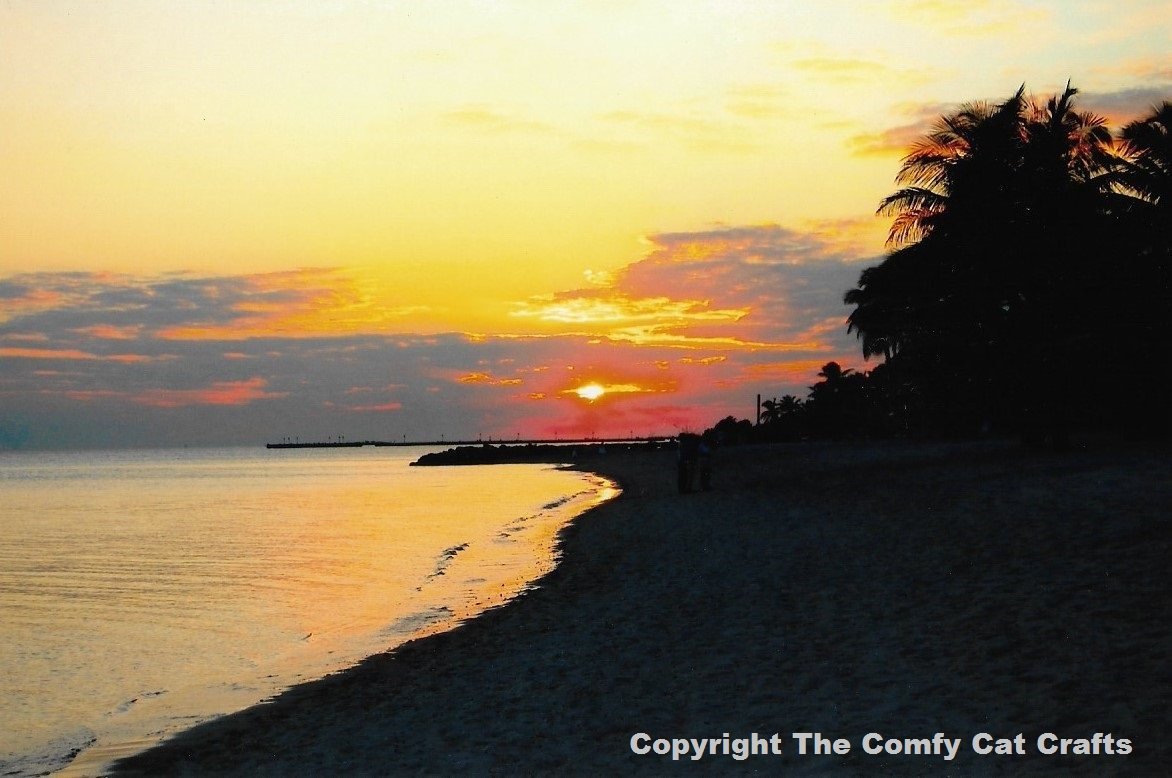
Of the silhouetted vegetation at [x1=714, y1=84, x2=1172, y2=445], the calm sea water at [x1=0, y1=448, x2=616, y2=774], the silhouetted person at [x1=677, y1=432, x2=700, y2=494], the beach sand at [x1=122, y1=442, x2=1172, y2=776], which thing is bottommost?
the calm sea water at [x1=0, y1=448, x2=616, y2=774]

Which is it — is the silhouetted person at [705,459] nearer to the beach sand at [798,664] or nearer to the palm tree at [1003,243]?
the palm tree at [1003,243]

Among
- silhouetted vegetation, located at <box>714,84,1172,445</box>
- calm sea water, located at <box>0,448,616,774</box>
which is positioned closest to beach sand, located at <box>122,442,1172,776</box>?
calm sea water, located at <box>0,448,616,774</box>

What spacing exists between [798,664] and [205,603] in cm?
1764

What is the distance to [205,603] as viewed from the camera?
2495cm

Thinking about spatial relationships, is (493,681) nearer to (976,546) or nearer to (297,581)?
(976,546)

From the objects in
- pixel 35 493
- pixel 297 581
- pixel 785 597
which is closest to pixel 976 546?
pixel 785 597

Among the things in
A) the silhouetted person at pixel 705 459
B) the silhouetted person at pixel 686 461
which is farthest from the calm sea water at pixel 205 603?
the silhouetted person at pixel 705 459

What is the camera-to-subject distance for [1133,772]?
7516 millimetres

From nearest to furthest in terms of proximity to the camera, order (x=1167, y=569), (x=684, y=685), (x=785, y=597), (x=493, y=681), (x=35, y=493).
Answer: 1. (x=684, y=685)
2. (x=493, y=681)
3. (x=1167, y=569)
4. (x=785, y=597)
5. (x=35, y=493)

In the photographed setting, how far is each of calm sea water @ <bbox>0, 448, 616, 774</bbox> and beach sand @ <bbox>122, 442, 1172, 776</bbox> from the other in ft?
5.46

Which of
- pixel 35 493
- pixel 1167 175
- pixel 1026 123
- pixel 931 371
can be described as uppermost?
pixel 1026 123

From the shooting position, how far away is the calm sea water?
14.2 metres

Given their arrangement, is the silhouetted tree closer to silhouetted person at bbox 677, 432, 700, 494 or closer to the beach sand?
silhouetted person at bbox 677, 432, 700, 494

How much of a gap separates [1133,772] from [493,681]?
7.51 metres
